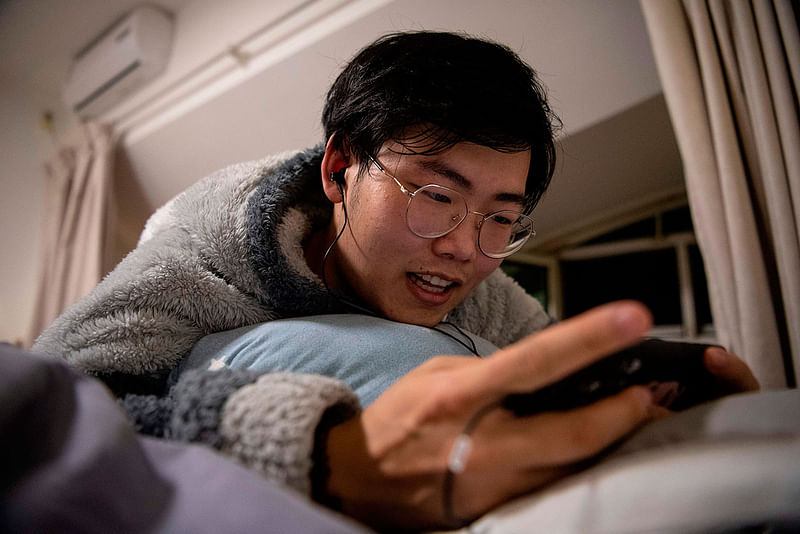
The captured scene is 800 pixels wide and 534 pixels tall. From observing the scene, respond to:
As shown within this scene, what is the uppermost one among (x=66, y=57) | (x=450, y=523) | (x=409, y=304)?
(x=66, y=57)

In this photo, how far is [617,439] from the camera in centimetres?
39

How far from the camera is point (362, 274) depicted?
32.8 inches

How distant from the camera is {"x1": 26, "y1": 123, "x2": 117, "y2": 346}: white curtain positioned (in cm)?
255

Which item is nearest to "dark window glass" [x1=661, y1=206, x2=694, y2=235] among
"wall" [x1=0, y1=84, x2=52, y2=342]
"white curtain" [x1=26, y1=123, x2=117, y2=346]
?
"white curtain" [x1=26, y1=123, x2=117, y2=346]

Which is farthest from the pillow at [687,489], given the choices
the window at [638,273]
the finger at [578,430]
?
the window at [638,273]

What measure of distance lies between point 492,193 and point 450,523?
1.72 feet

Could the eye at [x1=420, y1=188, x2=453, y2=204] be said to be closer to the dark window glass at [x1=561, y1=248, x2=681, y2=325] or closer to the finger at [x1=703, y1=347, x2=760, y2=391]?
the finger at [x1=703, y1=347, x2=760, y2=391]

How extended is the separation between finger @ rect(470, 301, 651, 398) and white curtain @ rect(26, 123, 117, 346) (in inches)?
110

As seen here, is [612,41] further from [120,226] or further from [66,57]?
[120,226]

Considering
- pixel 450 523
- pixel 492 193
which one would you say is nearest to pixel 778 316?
pixel 492 193

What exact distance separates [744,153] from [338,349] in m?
1.11

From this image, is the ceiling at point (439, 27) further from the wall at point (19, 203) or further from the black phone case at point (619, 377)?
the black phone case at point (619, 377)

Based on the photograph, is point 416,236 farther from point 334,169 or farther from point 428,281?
point 334,169

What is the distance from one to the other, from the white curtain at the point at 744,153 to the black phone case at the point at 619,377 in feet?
2.34
